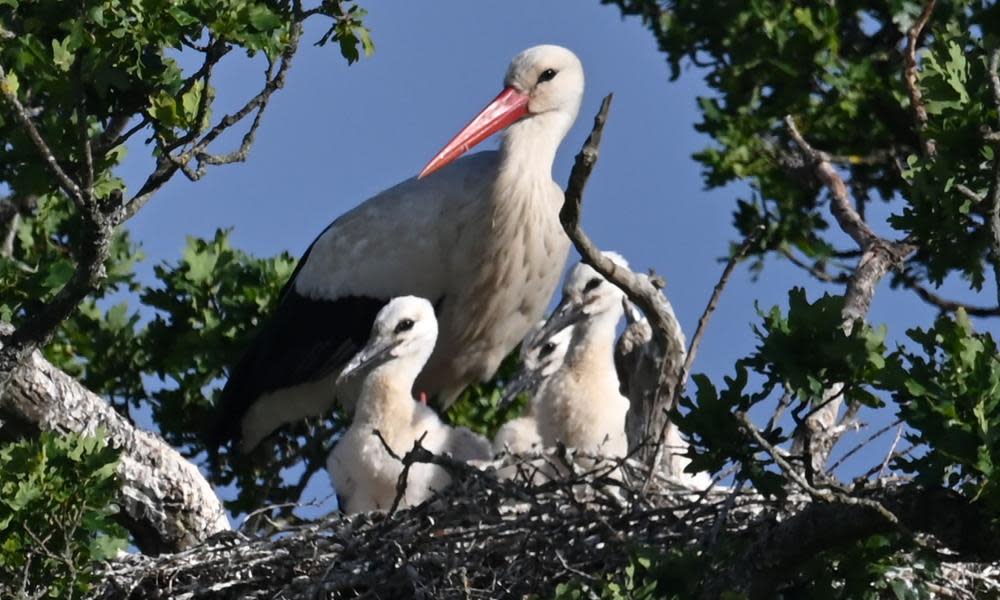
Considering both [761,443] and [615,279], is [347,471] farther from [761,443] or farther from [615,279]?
[761,443]

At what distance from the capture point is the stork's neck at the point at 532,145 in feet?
27.3

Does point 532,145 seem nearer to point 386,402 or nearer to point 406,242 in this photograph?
point 406,242

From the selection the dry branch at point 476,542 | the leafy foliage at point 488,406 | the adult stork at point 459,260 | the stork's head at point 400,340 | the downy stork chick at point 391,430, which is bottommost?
the dry branch at point 476,542

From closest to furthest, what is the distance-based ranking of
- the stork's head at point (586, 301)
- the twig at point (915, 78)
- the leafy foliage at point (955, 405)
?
1. the leafy foliage at point (955, 405)
2. the twig at point (915, 78)
3. the stork's head at point (586, 301)

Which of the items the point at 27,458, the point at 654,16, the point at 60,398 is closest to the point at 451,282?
the point at 654,16

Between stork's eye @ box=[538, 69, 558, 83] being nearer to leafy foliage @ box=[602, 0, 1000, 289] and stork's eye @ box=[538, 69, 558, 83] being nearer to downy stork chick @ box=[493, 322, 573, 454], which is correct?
leafy foliage @ box=[602, 0, 1000, 289]

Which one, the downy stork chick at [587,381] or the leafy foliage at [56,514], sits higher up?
the downy stork chick at [587,381]

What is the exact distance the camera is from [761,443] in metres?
4.62

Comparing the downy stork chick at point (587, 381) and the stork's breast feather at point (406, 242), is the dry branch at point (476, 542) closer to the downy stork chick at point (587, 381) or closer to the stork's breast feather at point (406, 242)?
the downy stork chick at point (587, 381)

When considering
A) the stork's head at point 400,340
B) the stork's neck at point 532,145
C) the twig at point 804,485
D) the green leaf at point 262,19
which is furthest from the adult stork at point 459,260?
the twig at point 804,485

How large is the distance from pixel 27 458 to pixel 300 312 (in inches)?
104

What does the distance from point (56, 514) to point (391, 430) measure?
1.36 meters

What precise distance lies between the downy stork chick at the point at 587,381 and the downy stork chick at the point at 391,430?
249 millimetres

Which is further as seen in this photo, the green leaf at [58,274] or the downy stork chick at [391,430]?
the downy stork chick at [391,430]
